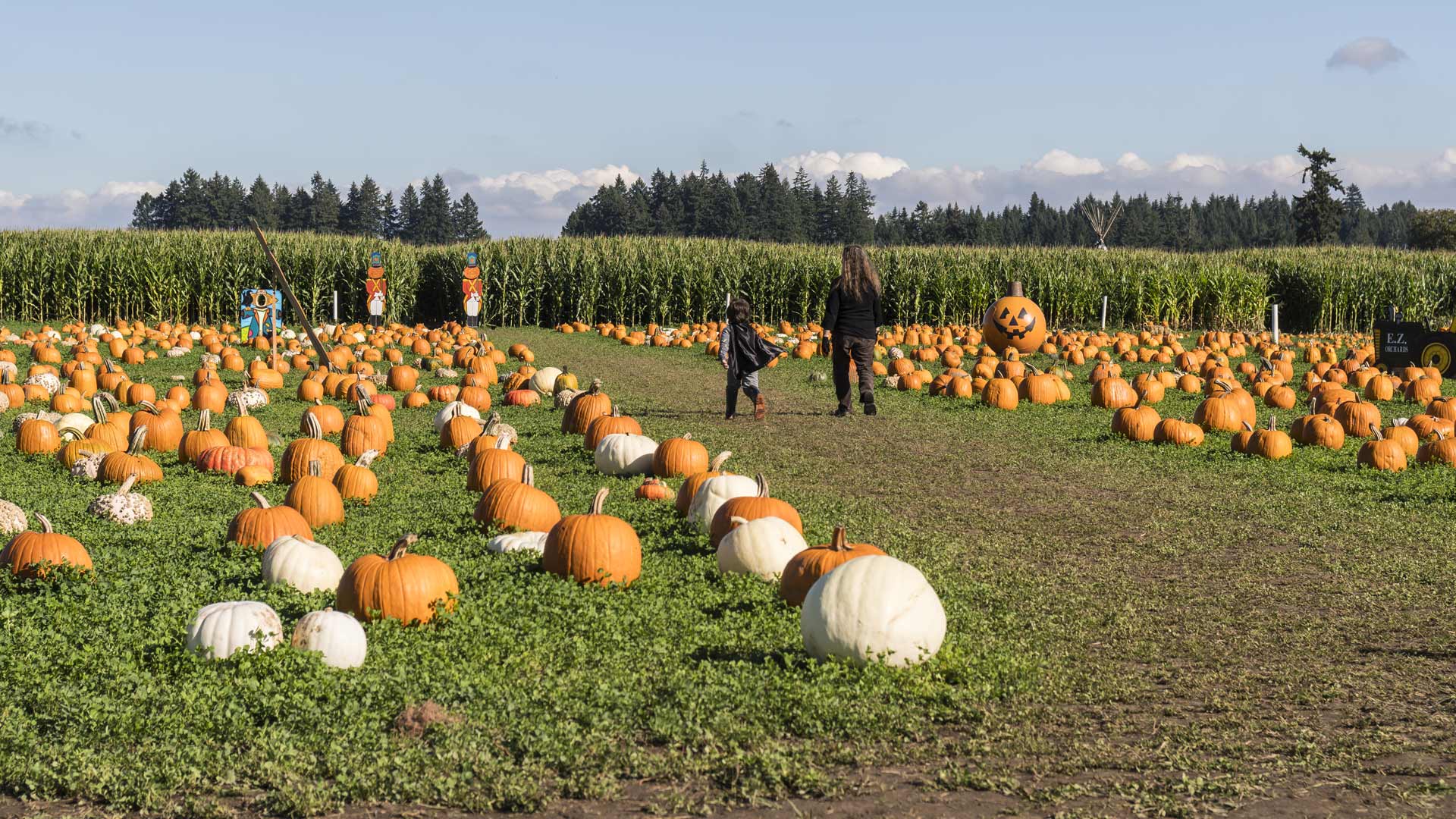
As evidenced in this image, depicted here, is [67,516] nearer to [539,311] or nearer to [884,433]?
[884,433]

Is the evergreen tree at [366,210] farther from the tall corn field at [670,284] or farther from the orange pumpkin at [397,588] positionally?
the orange pumpkin at [397,588]

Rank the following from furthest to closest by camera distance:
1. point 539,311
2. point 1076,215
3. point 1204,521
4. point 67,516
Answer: point 1076,215 → point 539,311 → point 1204,521 → point 67,516

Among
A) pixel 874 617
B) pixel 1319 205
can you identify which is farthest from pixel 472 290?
pixel 1319 205

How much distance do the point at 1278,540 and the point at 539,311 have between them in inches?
1280

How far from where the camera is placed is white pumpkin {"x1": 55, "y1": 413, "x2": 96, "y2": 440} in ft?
41.5

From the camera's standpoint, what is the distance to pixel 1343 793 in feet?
14.9

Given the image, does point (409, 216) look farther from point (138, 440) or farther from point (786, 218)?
point (138, 440)

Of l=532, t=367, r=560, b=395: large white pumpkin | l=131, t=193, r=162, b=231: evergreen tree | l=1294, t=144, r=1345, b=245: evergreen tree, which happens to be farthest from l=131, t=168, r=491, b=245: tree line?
l=532, t=367, r=560, b=395: large white pumpkin

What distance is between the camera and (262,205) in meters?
137

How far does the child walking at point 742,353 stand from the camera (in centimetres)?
1590

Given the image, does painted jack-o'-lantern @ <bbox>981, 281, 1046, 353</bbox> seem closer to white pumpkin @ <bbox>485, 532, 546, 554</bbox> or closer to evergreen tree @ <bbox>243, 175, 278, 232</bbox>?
white pumpkin @ <bbox>485, 532, 546, 554</bbox>

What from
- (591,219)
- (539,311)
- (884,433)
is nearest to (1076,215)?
(591,219)

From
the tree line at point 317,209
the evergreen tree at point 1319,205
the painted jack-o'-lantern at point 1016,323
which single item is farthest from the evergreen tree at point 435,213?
the painted jack-o'-lantern at point 1016,323

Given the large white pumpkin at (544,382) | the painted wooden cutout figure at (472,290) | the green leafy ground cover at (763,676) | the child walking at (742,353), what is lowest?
the green leafy ground cover at (763,676)
